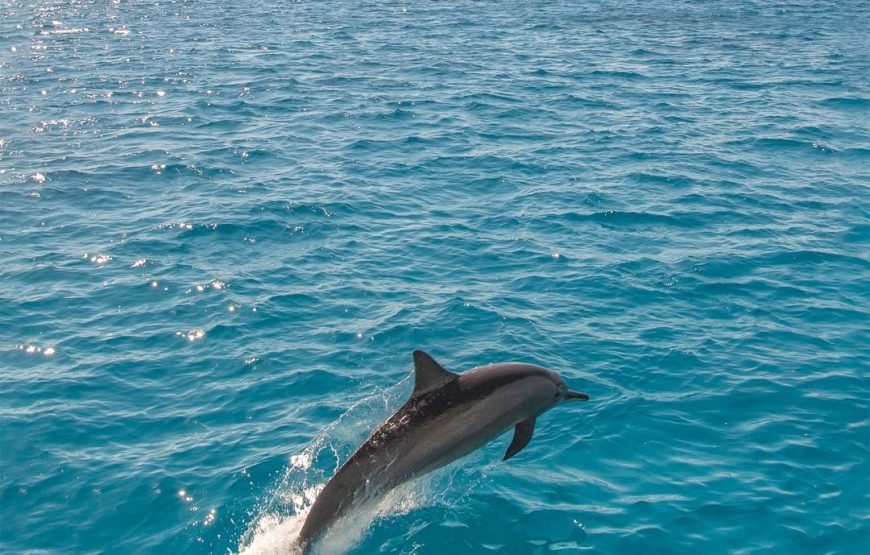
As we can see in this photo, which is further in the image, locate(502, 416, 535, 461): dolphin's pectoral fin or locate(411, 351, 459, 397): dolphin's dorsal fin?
locate(502, 416, 535, 461): dolphin's pectoral fin

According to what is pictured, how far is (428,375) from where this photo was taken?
14352 mm

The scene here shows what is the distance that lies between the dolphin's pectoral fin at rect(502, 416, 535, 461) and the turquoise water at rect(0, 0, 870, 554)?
4.10ft

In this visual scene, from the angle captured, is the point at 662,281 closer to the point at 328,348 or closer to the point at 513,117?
the point at 328,348

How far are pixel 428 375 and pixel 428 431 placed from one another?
839 mm

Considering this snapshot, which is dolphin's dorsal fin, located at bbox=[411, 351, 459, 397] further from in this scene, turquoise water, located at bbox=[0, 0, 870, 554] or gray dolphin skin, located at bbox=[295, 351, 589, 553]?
turquoise water, located at bbox=[0, 0, 870, 554]

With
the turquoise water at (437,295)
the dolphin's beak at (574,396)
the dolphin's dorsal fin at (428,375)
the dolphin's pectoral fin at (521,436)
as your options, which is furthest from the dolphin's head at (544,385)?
the turquoise water at (437,295)

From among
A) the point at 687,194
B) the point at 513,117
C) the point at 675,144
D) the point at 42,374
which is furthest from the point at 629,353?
the point at 513,117

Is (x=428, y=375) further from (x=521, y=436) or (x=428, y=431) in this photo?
(x=521, y=436)

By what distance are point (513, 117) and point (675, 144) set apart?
665 centimetres

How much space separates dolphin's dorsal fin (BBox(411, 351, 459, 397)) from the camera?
1419cm

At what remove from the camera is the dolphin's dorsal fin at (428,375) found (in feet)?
46.5

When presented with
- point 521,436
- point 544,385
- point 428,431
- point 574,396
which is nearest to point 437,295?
point 574,396

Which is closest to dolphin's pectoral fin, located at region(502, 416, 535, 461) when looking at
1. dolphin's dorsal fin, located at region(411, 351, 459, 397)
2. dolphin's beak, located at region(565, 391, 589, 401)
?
dolphin's beak, located at region(565, 391, 589, 401)

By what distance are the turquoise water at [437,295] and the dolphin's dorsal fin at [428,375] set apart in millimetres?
2163
